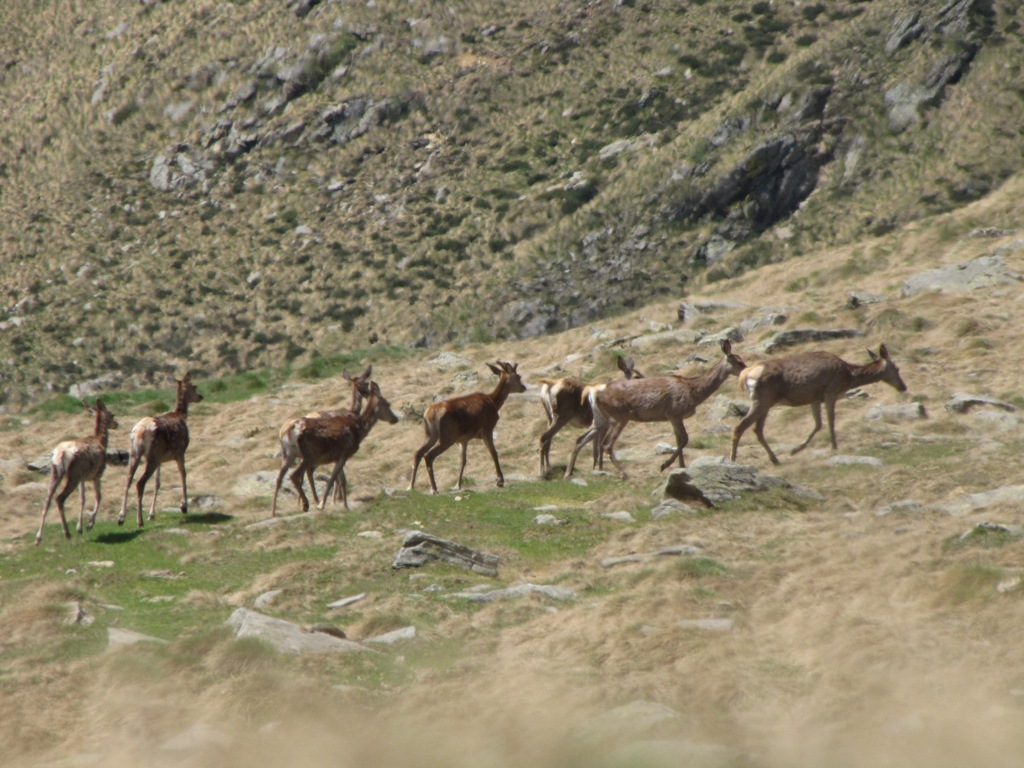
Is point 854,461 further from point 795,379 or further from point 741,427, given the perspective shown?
point 795,379

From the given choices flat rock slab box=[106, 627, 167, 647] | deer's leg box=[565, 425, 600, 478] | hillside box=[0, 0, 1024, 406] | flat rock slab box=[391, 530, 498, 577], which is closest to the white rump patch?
deer's leg box=[565, 425, 600, 478]

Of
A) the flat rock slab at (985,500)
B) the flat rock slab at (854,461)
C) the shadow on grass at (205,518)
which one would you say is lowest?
the shadow on grass at (205,518)

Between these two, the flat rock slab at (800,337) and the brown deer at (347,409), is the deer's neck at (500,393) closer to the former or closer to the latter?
the brown deer at (347,409)

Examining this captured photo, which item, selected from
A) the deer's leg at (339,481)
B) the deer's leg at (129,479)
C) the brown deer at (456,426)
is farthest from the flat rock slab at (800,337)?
the deer's leg at (129,479)

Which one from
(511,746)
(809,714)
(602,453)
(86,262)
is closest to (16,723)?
(511,746)

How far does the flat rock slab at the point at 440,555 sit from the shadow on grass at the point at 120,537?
19.4 feet

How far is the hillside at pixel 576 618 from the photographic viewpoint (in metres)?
9.97

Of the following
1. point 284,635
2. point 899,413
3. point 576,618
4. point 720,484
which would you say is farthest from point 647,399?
point 284,635

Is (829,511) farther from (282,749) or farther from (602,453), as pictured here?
(282,749)

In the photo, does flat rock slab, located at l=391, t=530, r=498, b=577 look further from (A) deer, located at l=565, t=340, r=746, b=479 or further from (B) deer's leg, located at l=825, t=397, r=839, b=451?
(B) deer's leg, located at l=825, t=397, r=839, b=451

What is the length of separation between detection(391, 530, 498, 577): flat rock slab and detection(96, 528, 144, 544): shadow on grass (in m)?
5.90

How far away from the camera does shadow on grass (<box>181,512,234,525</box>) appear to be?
20.6 m

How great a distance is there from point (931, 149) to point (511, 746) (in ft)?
177

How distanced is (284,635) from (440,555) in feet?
13.3
